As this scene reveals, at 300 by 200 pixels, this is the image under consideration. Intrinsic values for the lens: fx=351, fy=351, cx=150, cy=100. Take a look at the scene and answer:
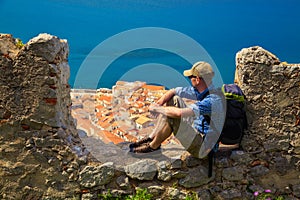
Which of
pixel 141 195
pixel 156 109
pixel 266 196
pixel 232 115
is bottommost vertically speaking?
pixel 266 196

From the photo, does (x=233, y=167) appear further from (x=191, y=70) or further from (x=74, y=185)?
(x=74, y=185)

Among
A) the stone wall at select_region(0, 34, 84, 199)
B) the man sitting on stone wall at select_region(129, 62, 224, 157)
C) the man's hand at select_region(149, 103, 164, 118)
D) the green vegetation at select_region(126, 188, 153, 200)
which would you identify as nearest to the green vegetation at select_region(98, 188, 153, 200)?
the green vegetation at select_region(126, 188, 153, 200)

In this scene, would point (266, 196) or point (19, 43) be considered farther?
point (266, 196)

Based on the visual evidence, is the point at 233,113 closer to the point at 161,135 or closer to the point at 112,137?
the point at 161,135

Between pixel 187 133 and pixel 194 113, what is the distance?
305mm

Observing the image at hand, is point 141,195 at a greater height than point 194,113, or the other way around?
point 194,113

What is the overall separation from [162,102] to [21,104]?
181 centimetres

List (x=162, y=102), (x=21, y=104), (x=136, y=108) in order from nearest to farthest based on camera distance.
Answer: (x=21, y=104) → (x=162, y=102) → (x=136, y=108)

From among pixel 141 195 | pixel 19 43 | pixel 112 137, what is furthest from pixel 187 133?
pixel 19 43

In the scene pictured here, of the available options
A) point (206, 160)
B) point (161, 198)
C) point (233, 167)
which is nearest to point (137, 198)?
point (161, 198)

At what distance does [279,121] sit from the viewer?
454 cm

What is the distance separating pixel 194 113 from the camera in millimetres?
4273

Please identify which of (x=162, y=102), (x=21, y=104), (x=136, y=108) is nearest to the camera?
(x=21, y=104)

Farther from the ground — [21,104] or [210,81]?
[21,104]
